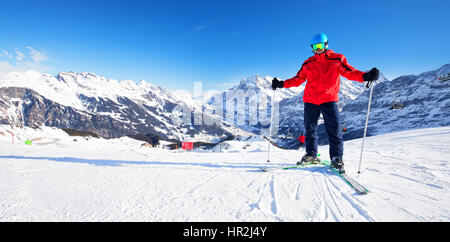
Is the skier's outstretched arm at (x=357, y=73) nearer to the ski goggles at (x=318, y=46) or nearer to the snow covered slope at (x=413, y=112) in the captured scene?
the ski goggles at (x=318, y=46)

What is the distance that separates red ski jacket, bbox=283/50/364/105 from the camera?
3.70 meters

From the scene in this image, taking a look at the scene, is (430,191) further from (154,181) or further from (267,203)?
(154,181)

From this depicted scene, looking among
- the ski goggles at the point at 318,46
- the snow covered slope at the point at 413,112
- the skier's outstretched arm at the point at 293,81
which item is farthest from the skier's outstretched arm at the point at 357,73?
the snow covered slope at the point at 413,112

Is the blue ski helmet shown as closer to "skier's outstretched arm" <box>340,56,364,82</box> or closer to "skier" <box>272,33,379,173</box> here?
"skier" <box>272,33,379,173</box>

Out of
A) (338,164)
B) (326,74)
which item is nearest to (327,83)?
(326,74)

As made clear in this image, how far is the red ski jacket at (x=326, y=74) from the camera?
3.70 m

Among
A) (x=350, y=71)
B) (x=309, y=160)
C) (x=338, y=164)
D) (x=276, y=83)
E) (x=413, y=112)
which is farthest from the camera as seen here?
(x=413, y=112)

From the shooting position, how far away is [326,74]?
12.6ft

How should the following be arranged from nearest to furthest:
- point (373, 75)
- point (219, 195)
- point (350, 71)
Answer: point (219, 195) → point (373, 75) → point (350, 71)

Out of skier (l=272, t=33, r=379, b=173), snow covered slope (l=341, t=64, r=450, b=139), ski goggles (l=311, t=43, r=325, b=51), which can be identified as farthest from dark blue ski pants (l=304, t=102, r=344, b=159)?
snow covered slope (l=341, t=64, r=450, b=139)

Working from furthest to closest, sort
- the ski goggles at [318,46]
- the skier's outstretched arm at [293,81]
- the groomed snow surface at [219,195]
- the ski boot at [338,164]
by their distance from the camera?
the skier's outstretched arm at [293,81]
the ski goggles at [318,46]
the ski boot at [338,164]
the groomed snow surface at [219,195]

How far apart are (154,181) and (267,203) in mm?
1662

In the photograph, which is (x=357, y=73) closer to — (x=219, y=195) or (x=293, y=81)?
(x=293, y=81)

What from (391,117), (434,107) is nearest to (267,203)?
(391,117)
